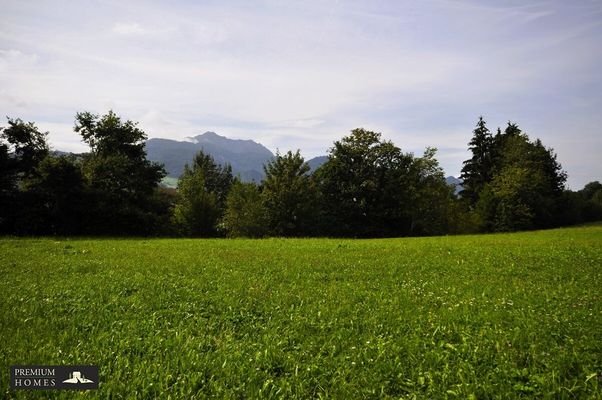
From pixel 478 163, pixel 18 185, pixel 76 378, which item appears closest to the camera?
pixel 76 378

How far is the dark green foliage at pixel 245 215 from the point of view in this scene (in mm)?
52000

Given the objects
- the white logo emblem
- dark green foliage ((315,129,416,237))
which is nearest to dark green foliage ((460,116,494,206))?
dark green foliage ((315,129,416,237))

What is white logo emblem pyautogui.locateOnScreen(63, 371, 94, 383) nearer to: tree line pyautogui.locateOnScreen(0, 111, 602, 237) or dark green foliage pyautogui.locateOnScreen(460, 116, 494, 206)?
tree line pyautogui.locateOnScreen(0, 111, 602, 237)

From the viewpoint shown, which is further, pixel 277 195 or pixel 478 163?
pixel 478 163

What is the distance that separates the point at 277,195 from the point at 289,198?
1986mm

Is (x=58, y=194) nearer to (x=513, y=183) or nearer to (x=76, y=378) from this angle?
(x=76, y=378)

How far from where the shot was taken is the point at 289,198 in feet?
182

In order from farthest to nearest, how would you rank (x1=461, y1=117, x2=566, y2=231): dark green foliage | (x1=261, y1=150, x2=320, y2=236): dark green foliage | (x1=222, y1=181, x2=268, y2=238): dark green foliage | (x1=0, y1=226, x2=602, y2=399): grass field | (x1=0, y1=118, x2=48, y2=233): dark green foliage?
(x1=461, y1=117, x2=566, y2=231): dark green foliage
(x1=261, y1=150, x2=320, y2=236): dark green foliage
(x1=222, y1=181, x2=268, y2=238): dark green foliage
(x1=0, y1=118, x2=48, y2=233): dark green foliage
(x1=0, y1=226, x2=602, y2=399): grass field

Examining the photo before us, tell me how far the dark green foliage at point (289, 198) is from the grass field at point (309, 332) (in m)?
40.5

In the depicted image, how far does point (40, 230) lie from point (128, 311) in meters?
39.8

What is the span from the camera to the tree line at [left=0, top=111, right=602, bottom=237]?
134ft

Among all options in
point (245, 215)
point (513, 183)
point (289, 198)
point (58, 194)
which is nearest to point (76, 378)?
point (58, 194)

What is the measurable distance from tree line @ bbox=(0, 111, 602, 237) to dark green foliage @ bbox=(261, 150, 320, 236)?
0.17 metres

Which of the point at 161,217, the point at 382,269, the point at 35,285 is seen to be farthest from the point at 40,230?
the point at 382,269
